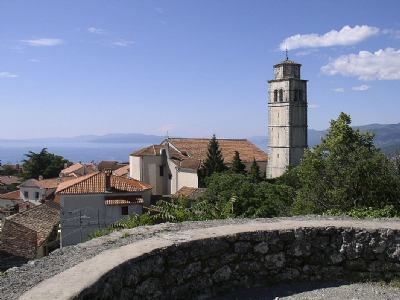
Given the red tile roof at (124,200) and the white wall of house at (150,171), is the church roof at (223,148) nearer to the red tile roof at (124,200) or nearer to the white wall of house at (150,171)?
the white wall of house at (150,171)

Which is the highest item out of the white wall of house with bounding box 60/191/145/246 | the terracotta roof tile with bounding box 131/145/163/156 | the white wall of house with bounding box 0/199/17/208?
the terracotta roof tile with bounding box 131/145/163/156

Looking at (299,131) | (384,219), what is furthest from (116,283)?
(299,131)

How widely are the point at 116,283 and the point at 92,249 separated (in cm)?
112

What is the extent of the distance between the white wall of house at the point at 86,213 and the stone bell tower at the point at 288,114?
41851mm

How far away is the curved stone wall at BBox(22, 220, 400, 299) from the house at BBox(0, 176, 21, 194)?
70.5m

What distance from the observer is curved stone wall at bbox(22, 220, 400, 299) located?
5.04 meters

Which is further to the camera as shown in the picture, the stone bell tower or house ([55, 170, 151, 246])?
the stone bell tower

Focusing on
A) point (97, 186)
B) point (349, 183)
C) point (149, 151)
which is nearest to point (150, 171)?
point (149, 151)

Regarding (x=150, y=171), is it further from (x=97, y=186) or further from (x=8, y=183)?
(x=8, y=183)

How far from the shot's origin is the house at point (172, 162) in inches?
2150

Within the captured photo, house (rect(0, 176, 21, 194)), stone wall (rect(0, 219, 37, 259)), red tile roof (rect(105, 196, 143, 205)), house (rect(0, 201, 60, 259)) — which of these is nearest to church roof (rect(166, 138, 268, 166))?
red tile roof (rect(105, 196, 143, 205))

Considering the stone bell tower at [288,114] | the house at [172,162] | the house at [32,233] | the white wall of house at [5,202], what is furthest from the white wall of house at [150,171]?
the stone bell tower at [288,114]

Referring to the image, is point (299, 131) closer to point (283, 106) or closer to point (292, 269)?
point (283, 106)

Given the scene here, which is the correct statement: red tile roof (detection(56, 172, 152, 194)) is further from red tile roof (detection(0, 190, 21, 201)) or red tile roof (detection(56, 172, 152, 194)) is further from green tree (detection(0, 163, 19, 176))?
green tree (detection(0, 163, 19, 176))
